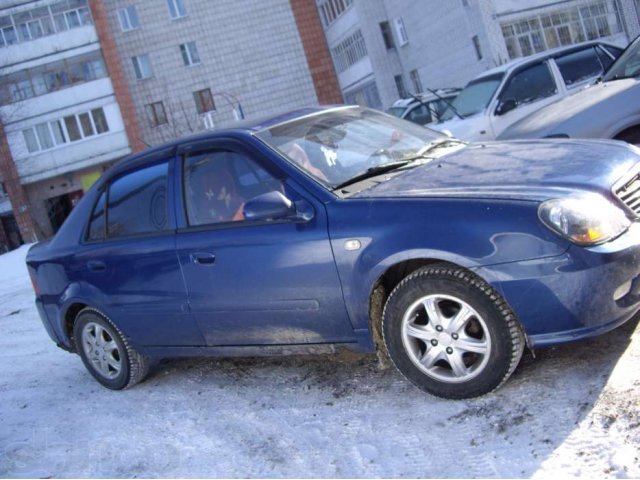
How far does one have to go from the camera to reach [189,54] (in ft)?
142

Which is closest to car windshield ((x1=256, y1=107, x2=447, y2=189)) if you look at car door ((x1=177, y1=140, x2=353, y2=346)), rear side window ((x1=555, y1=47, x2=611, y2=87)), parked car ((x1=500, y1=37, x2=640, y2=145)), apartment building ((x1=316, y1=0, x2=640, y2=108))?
car door ((x1=177, y1=140, x2=353, y2=346))

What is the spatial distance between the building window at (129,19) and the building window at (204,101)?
17.1ft

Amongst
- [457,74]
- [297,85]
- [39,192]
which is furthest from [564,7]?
[39,192]

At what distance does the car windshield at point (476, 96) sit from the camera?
35.5 feet

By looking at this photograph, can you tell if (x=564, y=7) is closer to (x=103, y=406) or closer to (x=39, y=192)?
(x=103, y=406)

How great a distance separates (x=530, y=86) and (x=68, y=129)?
111ft

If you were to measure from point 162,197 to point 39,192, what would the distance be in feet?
130

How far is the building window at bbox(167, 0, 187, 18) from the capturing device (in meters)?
43.0

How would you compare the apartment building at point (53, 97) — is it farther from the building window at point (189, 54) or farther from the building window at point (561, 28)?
the building window at point (561, 28)

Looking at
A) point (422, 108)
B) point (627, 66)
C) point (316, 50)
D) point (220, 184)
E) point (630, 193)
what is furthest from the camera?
point (316, 50)

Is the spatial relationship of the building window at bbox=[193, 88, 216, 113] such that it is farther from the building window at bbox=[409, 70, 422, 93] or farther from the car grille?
the car grille

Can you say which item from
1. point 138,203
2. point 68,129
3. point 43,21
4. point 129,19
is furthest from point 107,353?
point 129,19

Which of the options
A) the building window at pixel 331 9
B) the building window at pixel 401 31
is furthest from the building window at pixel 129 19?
the building window at pixel 401 31

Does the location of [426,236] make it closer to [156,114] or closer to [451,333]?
[451,333]
